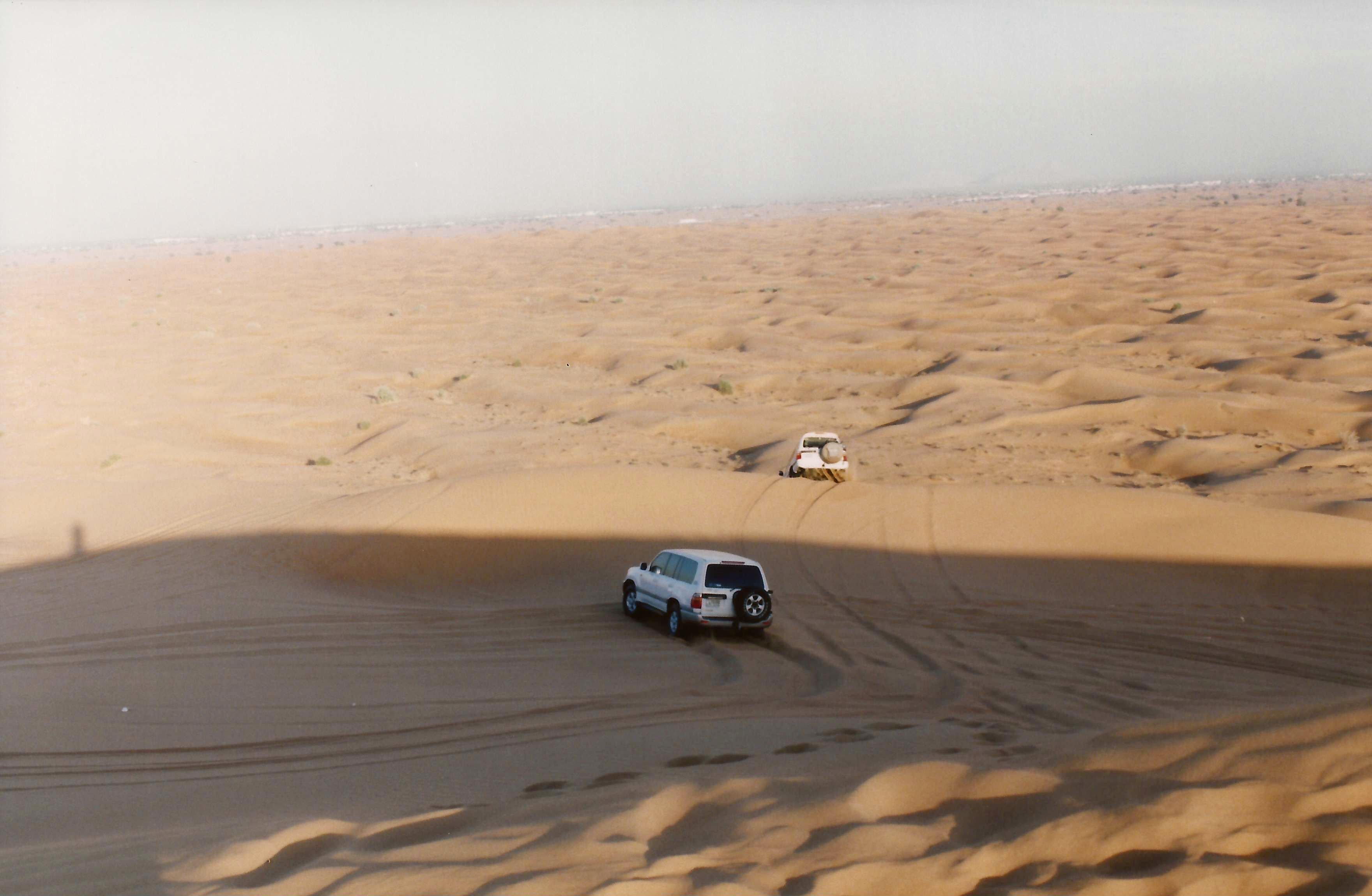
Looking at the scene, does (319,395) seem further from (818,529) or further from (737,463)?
(818,529)

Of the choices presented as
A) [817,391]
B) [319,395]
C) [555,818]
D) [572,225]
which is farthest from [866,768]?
[572,225]

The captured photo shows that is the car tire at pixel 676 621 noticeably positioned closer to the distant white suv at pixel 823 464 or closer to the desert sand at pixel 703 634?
the desert sand at pixel 703 634

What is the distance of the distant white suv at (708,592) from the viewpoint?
13.2m

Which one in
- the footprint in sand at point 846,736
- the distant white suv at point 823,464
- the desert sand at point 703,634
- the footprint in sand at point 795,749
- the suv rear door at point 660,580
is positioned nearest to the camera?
the desert sand at point 703,634

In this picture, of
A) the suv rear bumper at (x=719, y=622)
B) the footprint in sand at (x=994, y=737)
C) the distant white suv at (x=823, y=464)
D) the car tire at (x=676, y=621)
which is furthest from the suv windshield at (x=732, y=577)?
the distant white suv at (x=823, y=464)

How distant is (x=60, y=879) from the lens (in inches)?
251

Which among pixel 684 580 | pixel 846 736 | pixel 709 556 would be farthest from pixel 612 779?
pixel 709 556

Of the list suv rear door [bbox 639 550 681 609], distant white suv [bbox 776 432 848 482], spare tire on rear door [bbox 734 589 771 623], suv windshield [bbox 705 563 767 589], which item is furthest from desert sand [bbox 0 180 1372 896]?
distant white suv [bbox 776 432 848 482]

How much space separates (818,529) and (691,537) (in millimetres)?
1917

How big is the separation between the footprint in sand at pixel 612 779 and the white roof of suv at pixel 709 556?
5.04 metres

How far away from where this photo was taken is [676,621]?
13617 millimetres

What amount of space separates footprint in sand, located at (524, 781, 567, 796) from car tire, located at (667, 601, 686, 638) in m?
5.03

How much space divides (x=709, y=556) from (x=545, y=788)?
5668mm

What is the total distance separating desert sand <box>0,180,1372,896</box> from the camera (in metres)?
6.13
